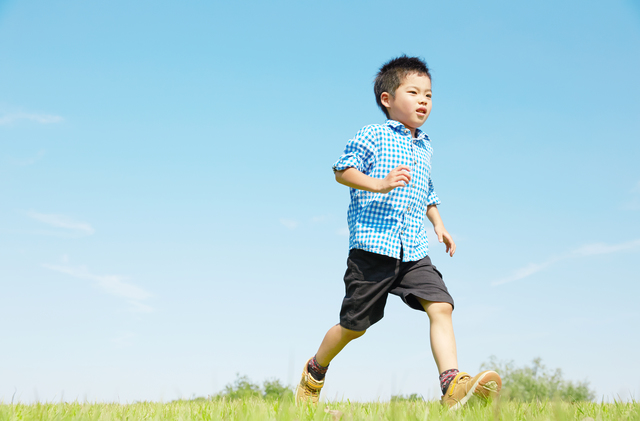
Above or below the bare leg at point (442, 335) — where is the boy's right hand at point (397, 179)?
above

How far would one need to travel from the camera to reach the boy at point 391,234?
3873mm

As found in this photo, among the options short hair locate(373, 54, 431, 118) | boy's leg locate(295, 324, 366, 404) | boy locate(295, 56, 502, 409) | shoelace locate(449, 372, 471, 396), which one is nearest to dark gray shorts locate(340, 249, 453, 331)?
boy locate(295, 56, 502, 409)

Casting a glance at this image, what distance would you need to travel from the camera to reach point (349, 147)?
13.9ft

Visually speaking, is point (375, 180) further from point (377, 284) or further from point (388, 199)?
point (377, 284)

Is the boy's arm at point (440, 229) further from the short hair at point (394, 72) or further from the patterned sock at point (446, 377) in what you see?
the patterned sock at point (446, 377)

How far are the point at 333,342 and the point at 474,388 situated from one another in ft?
4.08

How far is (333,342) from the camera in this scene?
4.20m

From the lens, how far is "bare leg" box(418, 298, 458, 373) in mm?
3745

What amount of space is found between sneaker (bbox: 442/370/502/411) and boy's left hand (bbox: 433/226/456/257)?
1.36 metres

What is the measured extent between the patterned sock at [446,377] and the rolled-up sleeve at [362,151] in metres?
1.58

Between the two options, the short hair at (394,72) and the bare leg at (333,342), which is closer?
the bare leg at (333,342)

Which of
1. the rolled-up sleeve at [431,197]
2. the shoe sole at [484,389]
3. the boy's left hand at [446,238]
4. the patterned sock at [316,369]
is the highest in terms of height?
the rolled-up sleeve at [431,197]

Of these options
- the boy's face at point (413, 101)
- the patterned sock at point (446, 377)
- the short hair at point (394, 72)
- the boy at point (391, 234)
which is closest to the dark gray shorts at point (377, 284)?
the boy at point (391, 234)

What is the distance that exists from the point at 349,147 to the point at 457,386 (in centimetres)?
191
